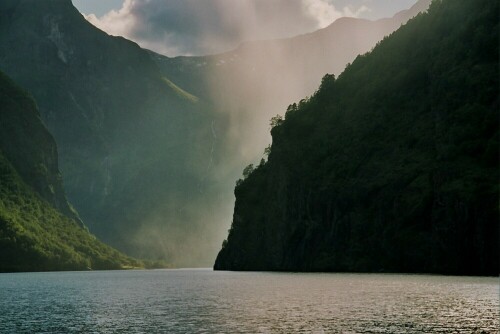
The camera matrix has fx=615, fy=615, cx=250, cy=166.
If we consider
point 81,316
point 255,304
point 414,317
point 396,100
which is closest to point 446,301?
point 414,317

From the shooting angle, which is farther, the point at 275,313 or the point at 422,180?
the point at 422,180

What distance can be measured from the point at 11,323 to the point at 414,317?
127 feet

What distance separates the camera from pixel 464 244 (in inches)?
5527

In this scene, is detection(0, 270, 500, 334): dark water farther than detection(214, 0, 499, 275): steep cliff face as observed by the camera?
No

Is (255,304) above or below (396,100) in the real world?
below

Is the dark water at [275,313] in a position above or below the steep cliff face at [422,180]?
below

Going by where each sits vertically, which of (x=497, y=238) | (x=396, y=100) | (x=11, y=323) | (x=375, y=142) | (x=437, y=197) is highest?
(x=396, y=100)

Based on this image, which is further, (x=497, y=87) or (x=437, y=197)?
(x=497, y=87)

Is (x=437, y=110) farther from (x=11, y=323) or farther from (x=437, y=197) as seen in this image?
(x=11, y=323)

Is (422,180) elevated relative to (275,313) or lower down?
elevated

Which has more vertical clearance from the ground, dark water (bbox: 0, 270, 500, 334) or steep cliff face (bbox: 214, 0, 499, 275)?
steep cliff face (bbox: 214, 0, 499, 275)

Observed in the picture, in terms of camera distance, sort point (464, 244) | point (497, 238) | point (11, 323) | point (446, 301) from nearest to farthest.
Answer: point (11, 323) → point (446, 301) → point (497, 238) → point (464, 244)

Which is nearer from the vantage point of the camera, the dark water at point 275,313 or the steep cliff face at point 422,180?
the dark water at point 275,313

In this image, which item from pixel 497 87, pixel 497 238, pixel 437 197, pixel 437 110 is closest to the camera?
pixel 497 238
